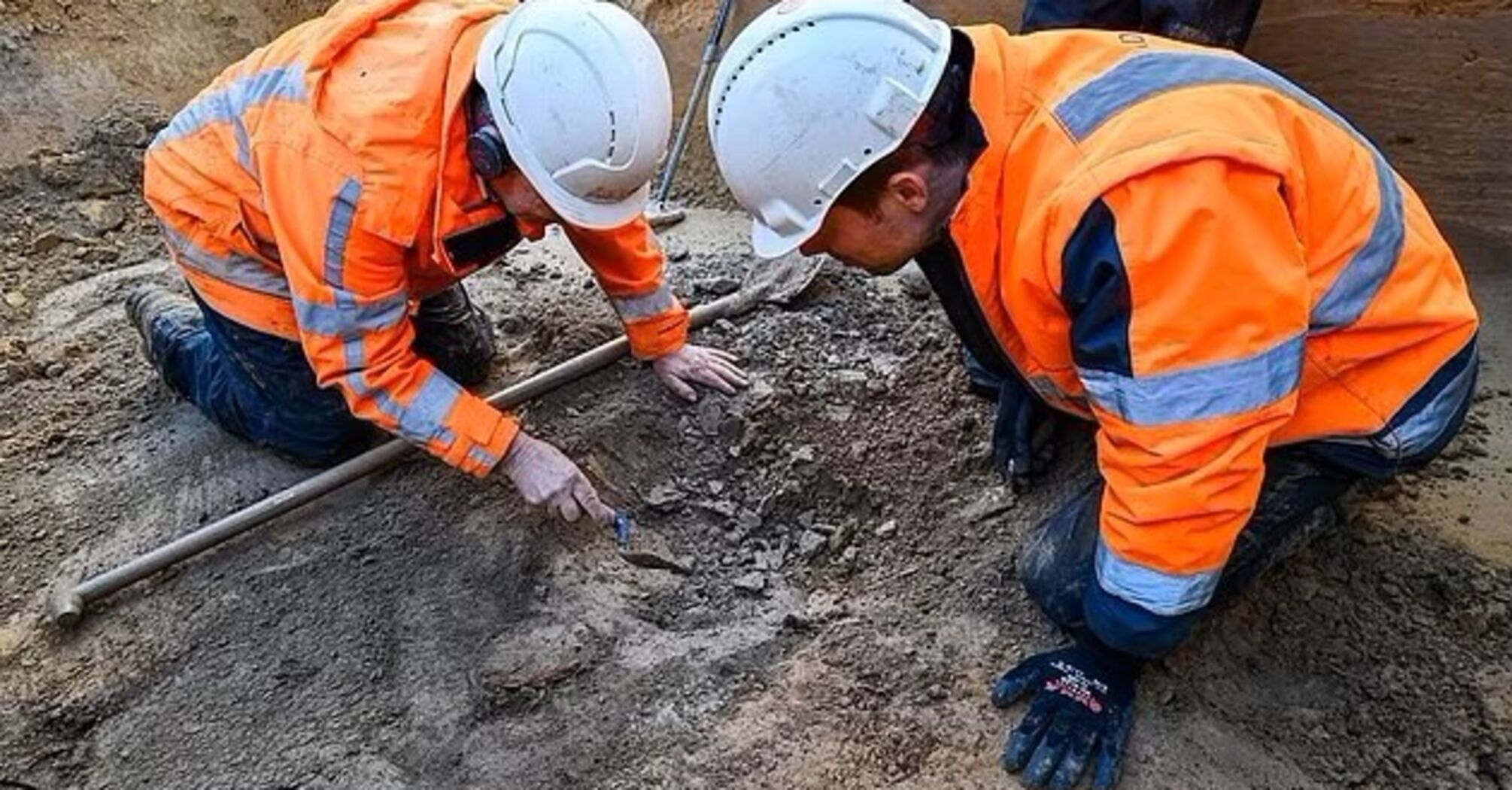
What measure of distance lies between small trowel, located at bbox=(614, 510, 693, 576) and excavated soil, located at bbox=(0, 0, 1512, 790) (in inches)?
2.2

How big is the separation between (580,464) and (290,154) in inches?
39.7

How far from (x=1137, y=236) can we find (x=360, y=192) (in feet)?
4.92

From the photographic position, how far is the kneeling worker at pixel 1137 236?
1964 millimetres

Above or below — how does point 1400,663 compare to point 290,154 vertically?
below

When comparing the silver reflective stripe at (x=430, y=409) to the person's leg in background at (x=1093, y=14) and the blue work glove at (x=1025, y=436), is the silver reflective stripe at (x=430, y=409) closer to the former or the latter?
the blue work glove at (x=1025, y=436)

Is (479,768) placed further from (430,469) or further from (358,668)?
(430,469)

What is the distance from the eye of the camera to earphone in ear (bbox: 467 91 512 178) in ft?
8.75

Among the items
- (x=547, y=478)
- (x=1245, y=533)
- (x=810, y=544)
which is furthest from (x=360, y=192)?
(x=1245, y=533)

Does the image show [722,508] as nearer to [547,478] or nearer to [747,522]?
[747,522]

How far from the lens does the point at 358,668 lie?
116 inches

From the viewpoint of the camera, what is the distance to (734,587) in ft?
10.1

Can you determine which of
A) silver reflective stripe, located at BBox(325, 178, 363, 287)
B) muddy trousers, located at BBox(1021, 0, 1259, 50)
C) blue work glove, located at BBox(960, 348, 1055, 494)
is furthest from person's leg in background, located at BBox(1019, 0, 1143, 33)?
silver reflective stripe, located at BBox(325, 178, 363, 287)

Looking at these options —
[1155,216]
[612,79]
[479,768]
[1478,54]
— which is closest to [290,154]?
[612,79]

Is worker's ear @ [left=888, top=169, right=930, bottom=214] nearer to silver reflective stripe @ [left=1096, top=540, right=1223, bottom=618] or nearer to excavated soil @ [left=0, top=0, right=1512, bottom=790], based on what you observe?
silver reflective stripe @ [left=1096, top=540, right=1223, bottom=618]
